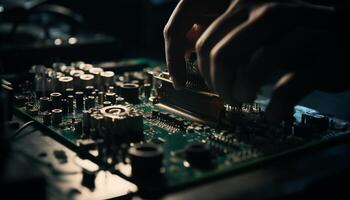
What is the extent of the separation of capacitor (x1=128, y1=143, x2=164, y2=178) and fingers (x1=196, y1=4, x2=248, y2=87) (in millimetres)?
427

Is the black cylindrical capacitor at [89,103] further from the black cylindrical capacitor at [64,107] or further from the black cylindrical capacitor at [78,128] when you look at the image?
the black cylindrical capacitor at [78,128]

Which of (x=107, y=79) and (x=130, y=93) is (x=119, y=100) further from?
(x=107, y=79)

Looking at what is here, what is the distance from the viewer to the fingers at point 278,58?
4.54 ft

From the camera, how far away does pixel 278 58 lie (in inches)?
54.4

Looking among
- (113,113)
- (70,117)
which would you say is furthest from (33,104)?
(113,113)

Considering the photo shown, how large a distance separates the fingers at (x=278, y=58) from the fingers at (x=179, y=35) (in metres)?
0.40

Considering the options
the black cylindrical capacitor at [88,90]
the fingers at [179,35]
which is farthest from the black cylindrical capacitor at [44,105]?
the fingers at [179,35]

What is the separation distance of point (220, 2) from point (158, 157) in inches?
38.0

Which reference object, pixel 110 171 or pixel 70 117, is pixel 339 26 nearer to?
pixel 110 171

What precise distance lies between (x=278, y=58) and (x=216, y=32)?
0.77ft

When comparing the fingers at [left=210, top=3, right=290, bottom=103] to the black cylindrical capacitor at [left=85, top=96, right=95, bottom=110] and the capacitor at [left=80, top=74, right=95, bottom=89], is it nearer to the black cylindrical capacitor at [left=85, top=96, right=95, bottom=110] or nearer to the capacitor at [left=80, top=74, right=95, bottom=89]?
the black cylindrical capacitor at [left=85, top=96, right=95, bottom=110]

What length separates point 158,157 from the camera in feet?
3.99

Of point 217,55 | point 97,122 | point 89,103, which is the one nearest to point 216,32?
point 217,55

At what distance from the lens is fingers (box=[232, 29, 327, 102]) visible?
1383mm
